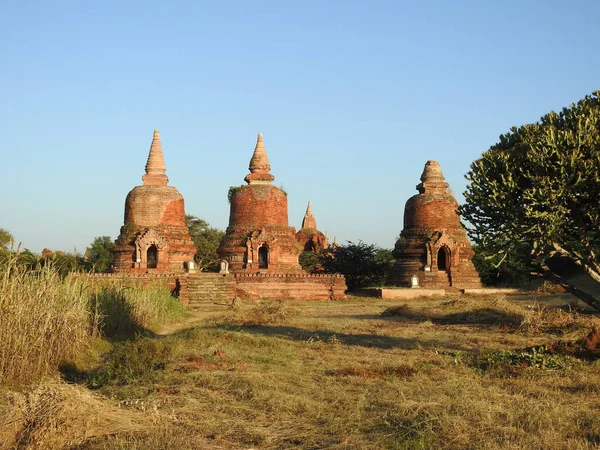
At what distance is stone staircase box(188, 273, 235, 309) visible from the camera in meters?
24.4

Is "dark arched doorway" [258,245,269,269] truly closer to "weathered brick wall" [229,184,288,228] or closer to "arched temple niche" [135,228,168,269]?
"weathered brick wall" [229,184,288,228]

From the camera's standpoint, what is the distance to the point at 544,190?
402 inches

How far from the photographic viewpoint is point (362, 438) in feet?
21.0

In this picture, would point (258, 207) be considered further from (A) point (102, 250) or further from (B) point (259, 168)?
(A) point (102, 250)

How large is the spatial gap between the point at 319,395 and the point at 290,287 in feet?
64.7

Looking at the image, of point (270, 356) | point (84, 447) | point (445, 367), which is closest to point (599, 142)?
A: point (445, 367)

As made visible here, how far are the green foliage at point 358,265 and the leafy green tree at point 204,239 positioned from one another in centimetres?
920

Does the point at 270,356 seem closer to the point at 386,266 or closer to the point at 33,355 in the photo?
the point at 33,355

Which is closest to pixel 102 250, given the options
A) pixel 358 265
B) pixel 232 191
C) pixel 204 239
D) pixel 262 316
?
pixel 204 239

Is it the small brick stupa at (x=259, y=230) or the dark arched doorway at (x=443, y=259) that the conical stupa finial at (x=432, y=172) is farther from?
the small brick stupa at (x=259, y=230)

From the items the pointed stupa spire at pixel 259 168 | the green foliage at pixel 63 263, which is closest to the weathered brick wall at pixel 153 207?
the pointed stupa spire at pixel 259 168

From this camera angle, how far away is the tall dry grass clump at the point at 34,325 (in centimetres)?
903

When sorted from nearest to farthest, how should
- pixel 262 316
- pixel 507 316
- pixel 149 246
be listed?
pixel 507 316, pixel 262 316, pixel 149 246

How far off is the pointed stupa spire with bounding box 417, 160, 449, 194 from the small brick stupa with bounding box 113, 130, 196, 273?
11868 mm
